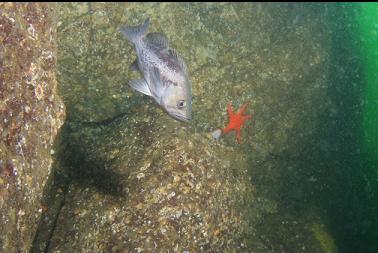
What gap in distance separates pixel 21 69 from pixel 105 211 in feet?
5.80

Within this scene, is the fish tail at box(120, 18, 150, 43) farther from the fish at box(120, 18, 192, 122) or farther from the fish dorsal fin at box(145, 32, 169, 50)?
the fish dorsal fin at box(145, 32, 169, 50)

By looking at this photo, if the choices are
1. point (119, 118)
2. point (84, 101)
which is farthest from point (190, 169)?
point (84, 101)

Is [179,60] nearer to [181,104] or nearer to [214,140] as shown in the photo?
[181,104]

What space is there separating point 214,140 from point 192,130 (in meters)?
0.64

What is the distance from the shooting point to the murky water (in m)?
3.74

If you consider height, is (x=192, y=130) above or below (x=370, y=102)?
above

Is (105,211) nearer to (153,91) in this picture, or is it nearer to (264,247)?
(153,91)

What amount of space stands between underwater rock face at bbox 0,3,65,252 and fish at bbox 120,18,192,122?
34.8 inches

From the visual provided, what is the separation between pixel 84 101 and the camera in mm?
5004

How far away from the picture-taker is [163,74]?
310 centimetres

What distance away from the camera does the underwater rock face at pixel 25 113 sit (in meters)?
2.78

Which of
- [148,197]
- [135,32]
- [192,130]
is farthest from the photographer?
[192,130]

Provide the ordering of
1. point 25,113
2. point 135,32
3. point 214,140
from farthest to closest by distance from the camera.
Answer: point 214,140 → point 135,32 → point 25,113

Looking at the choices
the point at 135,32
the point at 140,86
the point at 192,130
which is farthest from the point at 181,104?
the point at 192,130
